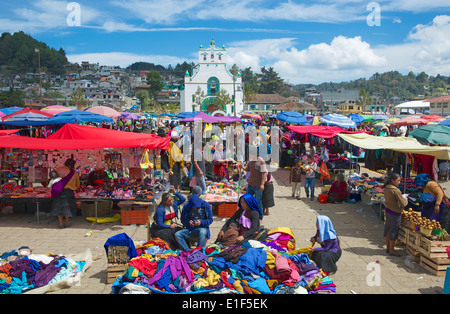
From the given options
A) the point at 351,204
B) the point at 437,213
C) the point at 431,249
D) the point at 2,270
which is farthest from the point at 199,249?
the point at 351,204

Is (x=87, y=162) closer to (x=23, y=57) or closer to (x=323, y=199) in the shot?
(x=323, y=199)

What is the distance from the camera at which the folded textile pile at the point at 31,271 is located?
4.77m

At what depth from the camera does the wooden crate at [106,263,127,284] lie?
16.8 ft

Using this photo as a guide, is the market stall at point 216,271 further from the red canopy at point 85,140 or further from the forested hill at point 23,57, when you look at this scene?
the forested hill at point 23,57

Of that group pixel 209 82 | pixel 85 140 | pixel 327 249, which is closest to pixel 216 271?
pixel 327 249

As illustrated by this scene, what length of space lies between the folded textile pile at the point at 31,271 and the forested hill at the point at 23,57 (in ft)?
495

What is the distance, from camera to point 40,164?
8656mm

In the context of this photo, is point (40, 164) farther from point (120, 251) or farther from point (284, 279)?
point (284, 279)

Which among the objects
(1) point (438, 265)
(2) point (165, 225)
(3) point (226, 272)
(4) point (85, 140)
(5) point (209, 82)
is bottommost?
(1) point (438, 265)

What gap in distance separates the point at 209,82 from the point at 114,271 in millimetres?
54630

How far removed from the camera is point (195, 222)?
6.04 metres

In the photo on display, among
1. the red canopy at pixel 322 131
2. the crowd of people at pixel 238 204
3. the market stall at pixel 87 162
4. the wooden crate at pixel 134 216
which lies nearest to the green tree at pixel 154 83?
the red canopy at pixel 322 131

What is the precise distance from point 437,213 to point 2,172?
993cm
